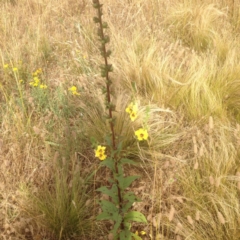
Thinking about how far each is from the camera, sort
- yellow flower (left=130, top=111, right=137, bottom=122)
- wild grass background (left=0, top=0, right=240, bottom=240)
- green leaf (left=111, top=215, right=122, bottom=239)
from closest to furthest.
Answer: green leaf (left=111, top=215, right=122, bottom=239) → wild grass background (left=0, top=0, right=240, bottom=240) → yellow flower (left=130, top=111, right=137, bottom=122)

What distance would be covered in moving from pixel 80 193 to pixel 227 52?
1769 millimetres

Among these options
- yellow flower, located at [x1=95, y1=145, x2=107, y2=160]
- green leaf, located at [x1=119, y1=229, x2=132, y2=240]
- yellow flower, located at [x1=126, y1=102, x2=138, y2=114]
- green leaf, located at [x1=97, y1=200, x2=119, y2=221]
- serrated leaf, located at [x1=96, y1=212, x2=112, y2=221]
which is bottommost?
green leaf, located at [x1=119, y1=229, x2=132, y2=240]

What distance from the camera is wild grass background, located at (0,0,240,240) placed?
1.48 meters

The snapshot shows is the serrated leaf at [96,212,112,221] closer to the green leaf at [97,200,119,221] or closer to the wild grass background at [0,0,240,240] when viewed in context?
the green leaf at [97,200,119,221]

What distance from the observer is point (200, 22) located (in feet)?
10.1

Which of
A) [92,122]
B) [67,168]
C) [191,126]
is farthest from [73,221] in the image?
[191,126]

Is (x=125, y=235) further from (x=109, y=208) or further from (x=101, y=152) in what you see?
(x=101, y=152)

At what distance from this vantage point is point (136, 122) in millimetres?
1963

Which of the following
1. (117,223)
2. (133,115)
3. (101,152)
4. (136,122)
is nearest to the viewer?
(117,223)

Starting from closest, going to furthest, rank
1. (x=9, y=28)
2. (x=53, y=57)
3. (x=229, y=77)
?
(x=229, y=77) < (x=53, y=57) < (x=9, y=28)

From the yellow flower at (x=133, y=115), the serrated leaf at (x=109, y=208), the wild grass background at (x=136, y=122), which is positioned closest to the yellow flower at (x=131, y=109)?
the yellow flower at (x=133, y=115)

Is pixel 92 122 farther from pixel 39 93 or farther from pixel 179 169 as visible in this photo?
pixel 179 169

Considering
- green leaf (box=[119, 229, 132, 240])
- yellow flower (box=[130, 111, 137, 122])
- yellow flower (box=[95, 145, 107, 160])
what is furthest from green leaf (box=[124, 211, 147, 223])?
yellow flower (box=[130, 111, 137, 122])

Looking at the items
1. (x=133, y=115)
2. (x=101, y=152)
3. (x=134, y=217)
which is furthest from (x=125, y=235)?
(x=133, y=115)
